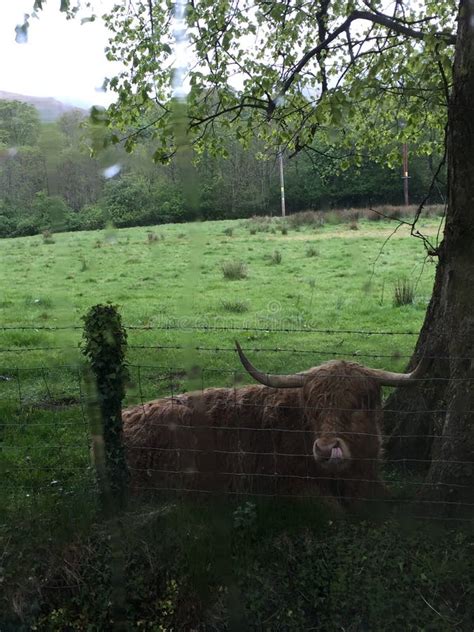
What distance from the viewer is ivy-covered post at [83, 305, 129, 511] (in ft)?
14.4

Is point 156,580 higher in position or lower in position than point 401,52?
lower

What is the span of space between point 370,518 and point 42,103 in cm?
434

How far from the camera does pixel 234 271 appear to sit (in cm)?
1606

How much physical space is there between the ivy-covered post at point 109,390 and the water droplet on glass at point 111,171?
1986mm

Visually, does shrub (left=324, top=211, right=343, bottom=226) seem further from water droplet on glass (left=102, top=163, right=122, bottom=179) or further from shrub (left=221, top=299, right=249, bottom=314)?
water droplet on glass (left=102, top=163, right=122, bottom=179)

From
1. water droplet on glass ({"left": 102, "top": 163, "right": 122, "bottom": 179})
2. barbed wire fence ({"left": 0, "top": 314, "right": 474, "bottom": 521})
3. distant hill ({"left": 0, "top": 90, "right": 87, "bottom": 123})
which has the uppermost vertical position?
distant hill ({"left": 0, "top": 90, "right": 87, "bottom": 123})

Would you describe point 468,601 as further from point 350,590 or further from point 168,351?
point 168,351

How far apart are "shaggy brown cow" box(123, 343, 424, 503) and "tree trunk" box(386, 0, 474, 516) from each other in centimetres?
41

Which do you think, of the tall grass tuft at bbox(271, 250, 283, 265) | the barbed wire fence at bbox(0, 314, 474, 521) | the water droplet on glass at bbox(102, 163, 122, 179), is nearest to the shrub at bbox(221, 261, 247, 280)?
the tall grass tuft at bbox(271, 250, 283, 265)

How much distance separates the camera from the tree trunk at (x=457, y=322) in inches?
168

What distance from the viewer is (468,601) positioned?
362 centimetres

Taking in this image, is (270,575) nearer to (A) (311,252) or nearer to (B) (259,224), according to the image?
(A) (311,252)

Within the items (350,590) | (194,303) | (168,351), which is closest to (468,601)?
(350,590)

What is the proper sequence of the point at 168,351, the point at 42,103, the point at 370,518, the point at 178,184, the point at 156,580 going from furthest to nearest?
1. the point at 168,351
2. the point at 178,184
3. the point at 42,103
4. the point at 370,518
5. the point at 156,580
